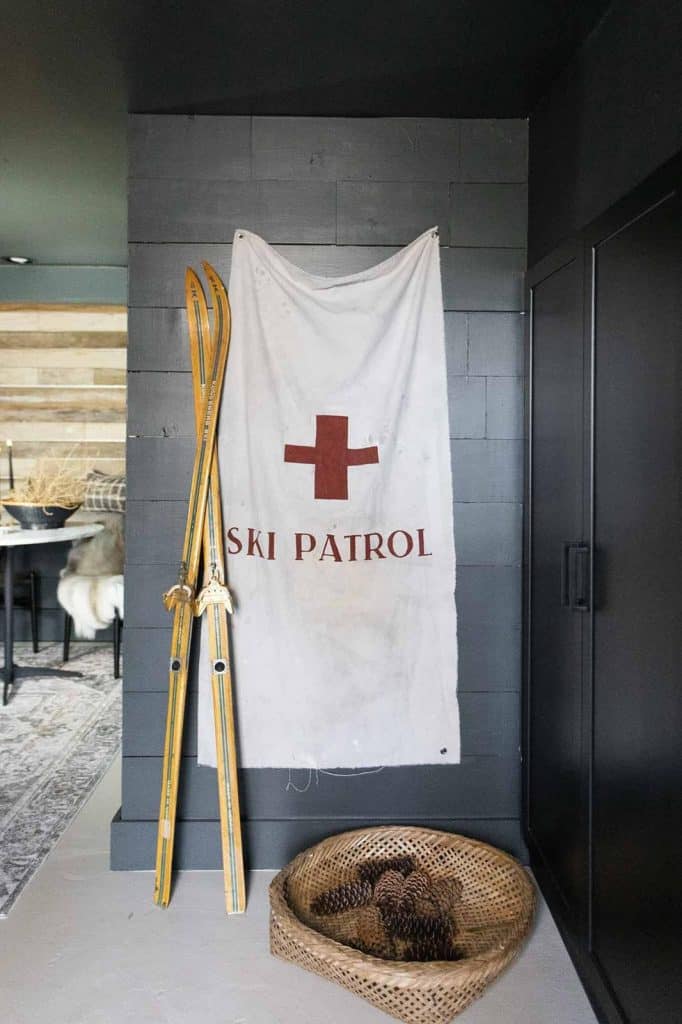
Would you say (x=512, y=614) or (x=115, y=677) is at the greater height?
(x=512, y=614)

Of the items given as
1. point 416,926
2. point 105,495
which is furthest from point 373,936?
point 105,495

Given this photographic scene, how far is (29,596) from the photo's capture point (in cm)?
524

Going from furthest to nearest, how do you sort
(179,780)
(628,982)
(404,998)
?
1. (179,780)
2. (404,998)
3. (628,982)

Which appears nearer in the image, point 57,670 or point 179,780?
point 179,780


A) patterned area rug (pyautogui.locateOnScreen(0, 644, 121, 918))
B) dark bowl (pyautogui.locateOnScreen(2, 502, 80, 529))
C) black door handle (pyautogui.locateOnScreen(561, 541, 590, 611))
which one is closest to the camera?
black door handle (pyautogui.locateOnScreen(561, 541, 590, 611))

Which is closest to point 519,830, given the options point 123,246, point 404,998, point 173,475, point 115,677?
point 404,998

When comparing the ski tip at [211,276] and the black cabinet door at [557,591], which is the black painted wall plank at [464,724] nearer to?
the black cabinet door at [557,591]

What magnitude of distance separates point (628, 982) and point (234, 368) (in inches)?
67.9

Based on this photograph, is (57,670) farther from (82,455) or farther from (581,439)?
(581,439)

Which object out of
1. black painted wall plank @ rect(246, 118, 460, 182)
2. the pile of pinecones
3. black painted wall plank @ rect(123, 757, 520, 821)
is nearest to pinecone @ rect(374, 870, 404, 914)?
the pile of pinecones

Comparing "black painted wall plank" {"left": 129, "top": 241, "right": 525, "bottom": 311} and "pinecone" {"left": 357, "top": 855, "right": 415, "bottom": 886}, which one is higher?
"black painted wall plank" {"left": 129, "top": 241, "right": 525, "bottom": 311}

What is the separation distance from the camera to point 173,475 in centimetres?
246

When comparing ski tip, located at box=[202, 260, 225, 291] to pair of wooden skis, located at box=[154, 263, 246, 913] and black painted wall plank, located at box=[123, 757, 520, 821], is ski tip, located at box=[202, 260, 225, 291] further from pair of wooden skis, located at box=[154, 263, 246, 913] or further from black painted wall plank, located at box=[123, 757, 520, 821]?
black painted wall plank, located at box=[123, 757, 520, 821]

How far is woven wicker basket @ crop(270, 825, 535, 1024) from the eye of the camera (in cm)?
175
